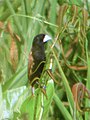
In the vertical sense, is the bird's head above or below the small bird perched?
above

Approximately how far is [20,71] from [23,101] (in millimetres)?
135

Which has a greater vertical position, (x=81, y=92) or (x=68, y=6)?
(x=68, y=6)

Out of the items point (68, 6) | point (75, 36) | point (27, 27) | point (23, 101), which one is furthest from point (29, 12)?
point (23, 101)

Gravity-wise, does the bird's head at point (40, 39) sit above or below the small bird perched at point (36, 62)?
above

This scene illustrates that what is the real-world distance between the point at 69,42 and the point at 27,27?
0.11m

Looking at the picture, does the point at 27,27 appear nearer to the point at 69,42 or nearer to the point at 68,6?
the point at 69,42

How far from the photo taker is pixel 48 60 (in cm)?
83

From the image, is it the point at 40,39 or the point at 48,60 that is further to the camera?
the point at 40,39

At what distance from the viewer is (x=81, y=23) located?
1.02 metres

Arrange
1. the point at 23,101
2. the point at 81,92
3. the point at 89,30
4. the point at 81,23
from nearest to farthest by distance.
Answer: the point at 81,92 → the point at 23,101 → the point at 81,23 → the point at 89,30

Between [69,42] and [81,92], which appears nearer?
[81,92]

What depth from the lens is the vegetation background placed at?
901 mm

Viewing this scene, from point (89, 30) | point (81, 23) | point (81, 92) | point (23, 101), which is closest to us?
point (81, 92)

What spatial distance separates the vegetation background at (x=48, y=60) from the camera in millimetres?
901
